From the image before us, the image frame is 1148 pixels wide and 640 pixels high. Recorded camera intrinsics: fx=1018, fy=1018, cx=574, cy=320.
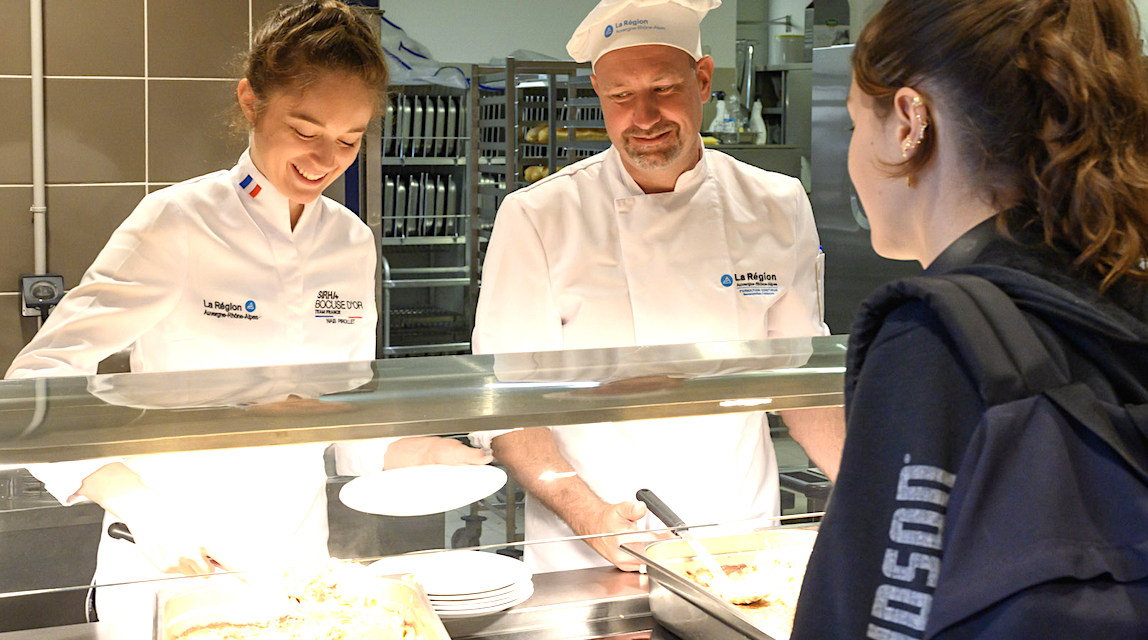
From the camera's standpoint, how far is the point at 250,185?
6.49ft

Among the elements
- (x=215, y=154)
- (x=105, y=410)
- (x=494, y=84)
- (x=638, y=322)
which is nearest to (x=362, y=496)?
(x=105, y=410)

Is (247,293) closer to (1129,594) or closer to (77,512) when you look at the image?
(77,512)

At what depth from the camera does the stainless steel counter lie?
51.8 inches

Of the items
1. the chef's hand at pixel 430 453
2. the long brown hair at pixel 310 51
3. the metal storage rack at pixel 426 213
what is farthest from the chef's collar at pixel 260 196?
the metal storage rack at pixel 426 213

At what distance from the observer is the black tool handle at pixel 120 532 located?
1.18 metres

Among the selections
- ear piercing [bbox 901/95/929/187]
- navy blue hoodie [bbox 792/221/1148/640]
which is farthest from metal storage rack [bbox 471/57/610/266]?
navy blue hoodie [bbox 792/221/1148/640]

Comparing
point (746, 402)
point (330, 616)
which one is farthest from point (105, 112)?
point (746, 402)

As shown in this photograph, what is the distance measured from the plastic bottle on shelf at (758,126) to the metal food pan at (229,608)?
522cm

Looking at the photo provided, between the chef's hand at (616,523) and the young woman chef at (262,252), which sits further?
the young woman chef at (262,252)

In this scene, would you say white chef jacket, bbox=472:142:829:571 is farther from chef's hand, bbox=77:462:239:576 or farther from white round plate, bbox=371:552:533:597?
chef's hand, bbox=77:462:239:576

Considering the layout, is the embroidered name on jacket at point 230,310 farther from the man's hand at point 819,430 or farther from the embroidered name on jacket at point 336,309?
the man's hand at point 819,430

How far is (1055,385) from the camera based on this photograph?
0.68 meters

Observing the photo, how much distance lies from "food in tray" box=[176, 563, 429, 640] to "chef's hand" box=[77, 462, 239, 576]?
91 millimetres

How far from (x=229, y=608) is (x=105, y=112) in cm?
233
